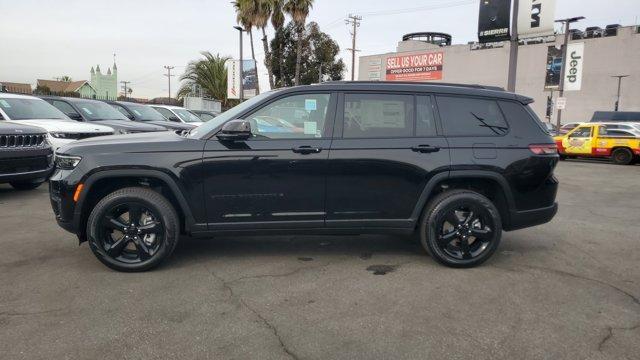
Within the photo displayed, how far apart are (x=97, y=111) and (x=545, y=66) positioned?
163 feet

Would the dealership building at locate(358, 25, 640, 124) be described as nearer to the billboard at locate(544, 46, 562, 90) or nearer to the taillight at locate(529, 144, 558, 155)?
the billboard at locate(544, 46, 562, 90)

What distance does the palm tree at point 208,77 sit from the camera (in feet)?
130

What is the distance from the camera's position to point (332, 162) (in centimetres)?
448

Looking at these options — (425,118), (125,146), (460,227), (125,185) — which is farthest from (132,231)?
(460,227)

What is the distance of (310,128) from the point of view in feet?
15.0

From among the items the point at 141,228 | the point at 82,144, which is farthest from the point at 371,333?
the point at 82,144

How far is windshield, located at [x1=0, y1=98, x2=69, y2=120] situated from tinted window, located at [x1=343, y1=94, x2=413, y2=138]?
759 cm

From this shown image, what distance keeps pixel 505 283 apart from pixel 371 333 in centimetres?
167

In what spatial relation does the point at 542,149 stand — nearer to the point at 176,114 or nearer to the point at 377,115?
the point at 377,115

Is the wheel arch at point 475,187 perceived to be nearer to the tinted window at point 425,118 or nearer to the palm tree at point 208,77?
the tinted window at point 425,118

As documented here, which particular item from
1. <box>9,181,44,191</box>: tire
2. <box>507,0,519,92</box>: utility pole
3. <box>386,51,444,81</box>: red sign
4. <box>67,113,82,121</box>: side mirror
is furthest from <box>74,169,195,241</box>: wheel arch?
<box>386,51,444,81</box>: red sign

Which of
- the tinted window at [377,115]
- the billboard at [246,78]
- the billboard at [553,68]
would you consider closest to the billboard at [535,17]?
the tinted window at [377,115]

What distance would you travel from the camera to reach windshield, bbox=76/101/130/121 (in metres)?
11.9

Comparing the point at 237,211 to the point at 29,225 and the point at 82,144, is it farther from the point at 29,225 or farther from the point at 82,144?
the point at 29,225
